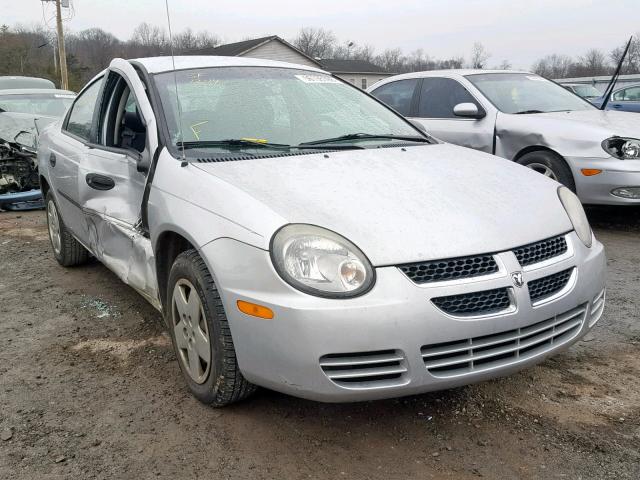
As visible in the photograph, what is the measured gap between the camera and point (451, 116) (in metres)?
6.57

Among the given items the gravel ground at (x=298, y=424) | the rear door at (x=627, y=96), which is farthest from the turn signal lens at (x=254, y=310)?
the rear door at (x=627, y=96)

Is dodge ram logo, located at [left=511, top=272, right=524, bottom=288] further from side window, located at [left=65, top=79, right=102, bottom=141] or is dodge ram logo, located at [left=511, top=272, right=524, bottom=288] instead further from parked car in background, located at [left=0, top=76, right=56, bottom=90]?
parked car in background, located at [left=0, top=76, right=56, bottom=90]

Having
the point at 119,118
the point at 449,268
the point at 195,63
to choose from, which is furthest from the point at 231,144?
the point at 449,268

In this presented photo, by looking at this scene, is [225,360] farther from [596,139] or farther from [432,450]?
[596,139]

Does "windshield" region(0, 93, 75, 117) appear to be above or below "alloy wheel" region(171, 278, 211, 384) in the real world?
above

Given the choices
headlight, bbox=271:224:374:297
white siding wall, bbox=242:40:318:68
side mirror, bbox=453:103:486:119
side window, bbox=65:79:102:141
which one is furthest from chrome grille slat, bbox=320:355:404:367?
white siding wall, bbox=242:40:318:68

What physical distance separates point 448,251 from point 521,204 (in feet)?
1.91

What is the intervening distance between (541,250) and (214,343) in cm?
134

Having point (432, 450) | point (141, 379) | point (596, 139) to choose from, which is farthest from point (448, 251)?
point (596, 139)

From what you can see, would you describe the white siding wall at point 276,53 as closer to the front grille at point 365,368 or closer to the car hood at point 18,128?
the car hood at point 18,128

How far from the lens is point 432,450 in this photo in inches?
92.8

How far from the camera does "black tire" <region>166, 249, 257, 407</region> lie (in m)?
2.36

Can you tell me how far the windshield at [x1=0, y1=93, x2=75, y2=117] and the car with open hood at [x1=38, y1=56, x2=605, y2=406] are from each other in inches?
247

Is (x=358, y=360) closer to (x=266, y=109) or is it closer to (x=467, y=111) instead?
(x=266, y=109)
